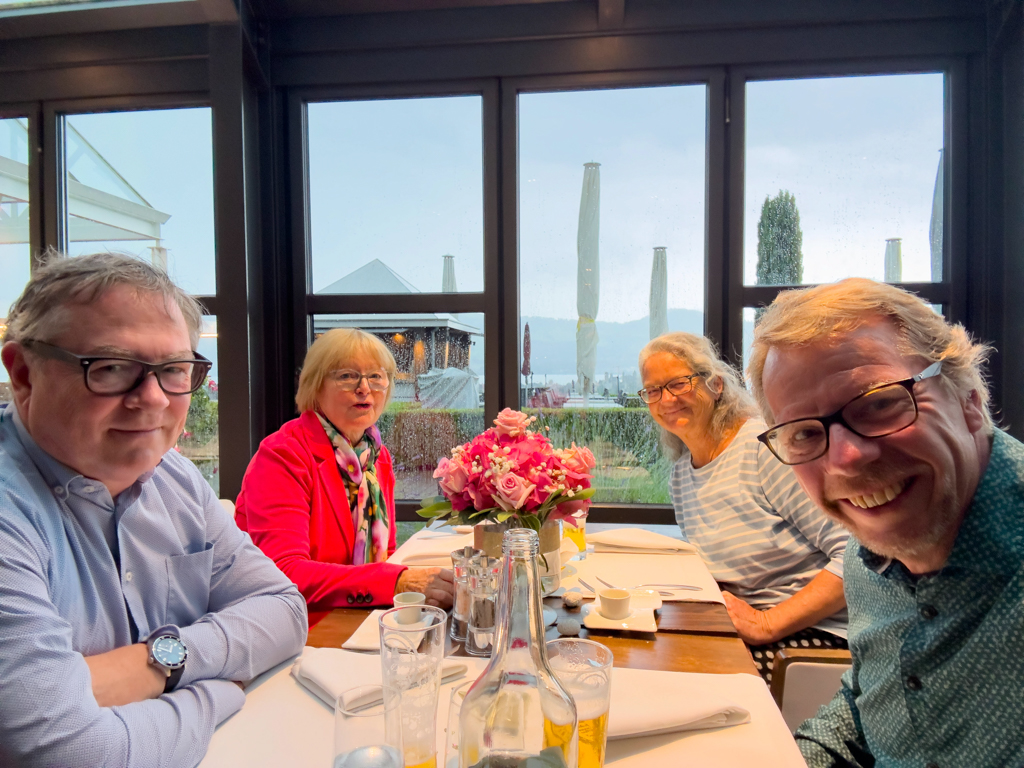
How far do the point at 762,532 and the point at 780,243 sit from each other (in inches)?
65.4

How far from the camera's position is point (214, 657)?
0.96 meters

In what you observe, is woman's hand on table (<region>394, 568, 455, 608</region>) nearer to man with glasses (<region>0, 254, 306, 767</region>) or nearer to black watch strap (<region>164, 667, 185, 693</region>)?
man with glasses (<region>0, 254, 306, 767</region>)

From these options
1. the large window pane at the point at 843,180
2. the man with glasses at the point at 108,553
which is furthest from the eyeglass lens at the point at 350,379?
the large window pane at the point at 843,180

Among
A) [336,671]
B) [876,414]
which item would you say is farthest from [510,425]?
[876,414]

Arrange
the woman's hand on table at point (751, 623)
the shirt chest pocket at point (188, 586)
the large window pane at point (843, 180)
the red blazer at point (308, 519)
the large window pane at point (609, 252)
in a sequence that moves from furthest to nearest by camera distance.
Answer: the large window pane at point (609, 252), the large window pane at point (843, 180), the woman's hand on table at point (751, 623), the red blazer at point (308, 519), the shirt chest pocket at point (188, 586)

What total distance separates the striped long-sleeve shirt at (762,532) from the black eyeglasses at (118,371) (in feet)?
4.97

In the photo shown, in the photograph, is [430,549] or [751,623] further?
[430,549]

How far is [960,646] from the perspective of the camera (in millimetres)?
873

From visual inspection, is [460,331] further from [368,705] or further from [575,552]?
[368,705]

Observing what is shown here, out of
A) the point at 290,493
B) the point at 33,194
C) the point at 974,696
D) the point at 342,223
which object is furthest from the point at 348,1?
the point at 974,696

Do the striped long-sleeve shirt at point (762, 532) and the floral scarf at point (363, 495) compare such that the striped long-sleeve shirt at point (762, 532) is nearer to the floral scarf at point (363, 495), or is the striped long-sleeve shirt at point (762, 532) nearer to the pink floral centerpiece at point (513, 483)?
the pink floral centerpiece at point (513, 483)

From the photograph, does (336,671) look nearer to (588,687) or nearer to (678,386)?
(588,687)

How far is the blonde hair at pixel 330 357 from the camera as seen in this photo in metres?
2.13

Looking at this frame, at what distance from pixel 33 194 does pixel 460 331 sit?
2312 mm
